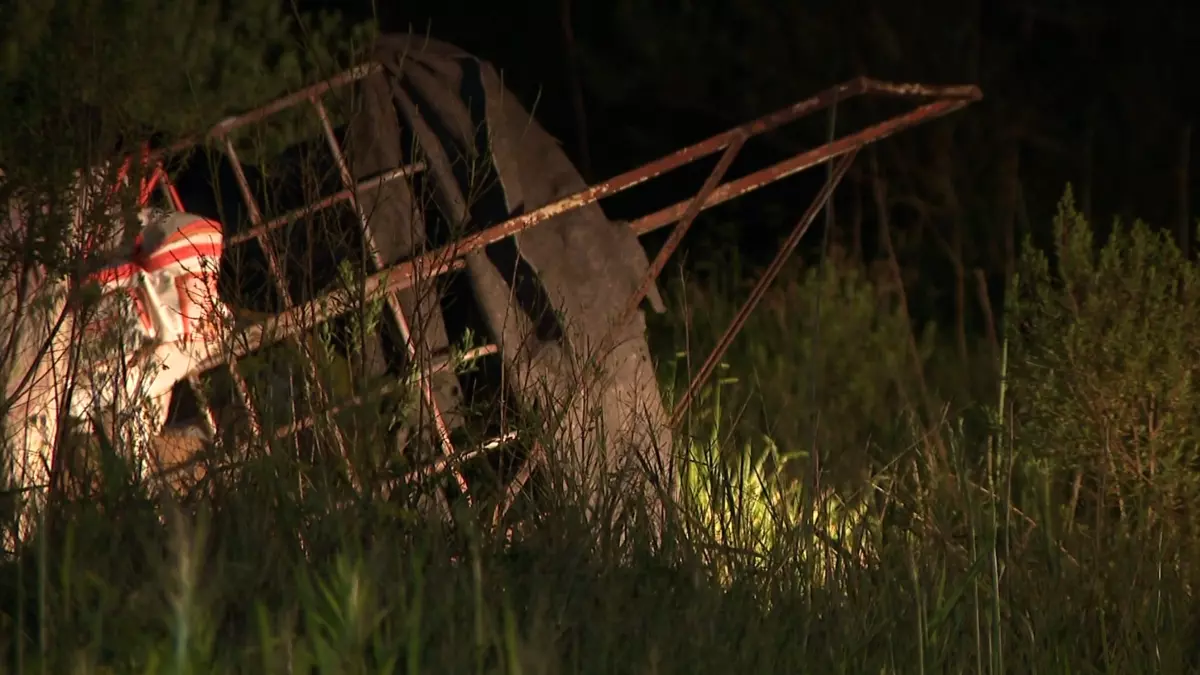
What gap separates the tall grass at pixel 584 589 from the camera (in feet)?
8.40

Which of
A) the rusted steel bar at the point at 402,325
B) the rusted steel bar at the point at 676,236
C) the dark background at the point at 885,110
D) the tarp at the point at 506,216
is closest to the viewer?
the rusted steel bar at the point at 402,325

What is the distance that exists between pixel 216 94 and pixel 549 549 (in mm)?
1844

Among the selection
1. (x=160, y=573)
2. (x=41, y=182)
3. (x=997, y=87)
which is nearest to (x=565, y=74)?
(x=997, y=87)

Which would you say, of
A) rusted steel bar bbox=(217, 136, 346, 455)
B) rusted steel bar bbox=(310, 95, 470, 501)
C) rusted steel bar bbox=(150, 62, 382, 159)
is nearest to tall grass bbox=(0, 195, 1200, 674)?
rusted steel bar bbox=(217, 136, 346, 455)

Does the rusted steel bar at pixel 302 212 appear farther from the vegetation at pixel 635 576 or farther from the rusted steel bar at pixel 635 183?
the vegetation at pixel 635 576

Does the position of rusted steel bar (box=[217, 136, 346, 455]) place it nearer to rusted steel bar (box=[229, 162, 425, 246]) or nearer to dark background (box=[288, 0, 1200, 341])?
rusted steel bar (box=[229, 162, 425, 246])

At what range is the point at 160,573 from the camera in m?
2.32

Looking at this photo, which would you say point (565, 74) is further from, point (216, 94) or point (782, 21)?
point (216, 94)

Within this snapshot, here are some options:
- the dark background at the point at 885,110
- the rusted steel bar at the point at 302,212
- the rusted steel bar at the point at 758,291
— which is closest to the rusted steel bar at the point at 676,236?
the rusted steel bar at the point at 758,291

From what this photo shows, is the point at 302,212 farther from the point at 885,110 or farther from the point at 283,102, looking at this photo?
the point at 885,110

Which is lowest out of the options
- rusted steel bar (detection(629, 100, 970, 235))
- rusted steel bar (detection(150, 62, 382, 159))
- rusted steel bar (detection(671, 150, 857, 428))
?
rusted steel bar (detection(671, 150, 857, 428))

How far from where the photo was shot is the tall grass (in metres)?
2.56

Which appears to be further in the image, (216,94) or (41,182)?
(216,94)

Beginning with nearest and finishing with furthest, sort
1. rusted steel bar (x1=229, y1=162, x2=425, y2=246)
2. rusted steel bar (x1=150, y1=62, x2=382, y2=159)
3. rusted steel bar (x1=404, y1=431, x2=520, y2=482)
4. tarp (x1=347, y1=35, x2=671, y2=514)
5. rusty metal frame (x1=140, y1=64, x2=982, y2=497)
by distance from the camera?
rusted steel bar (x1=404, y1=431, x2=520, y2=482) → rusted steel bar (x1=229, y1=162, x2=425, y2=246) → rusty metal frame (x1=140, y1=64, x2=982, y2=497) → rusted steel bar (x1=150, y1=62, x2=382, y2=159) → tarp (x1=347, y1=35, x2=671, y2=514)
